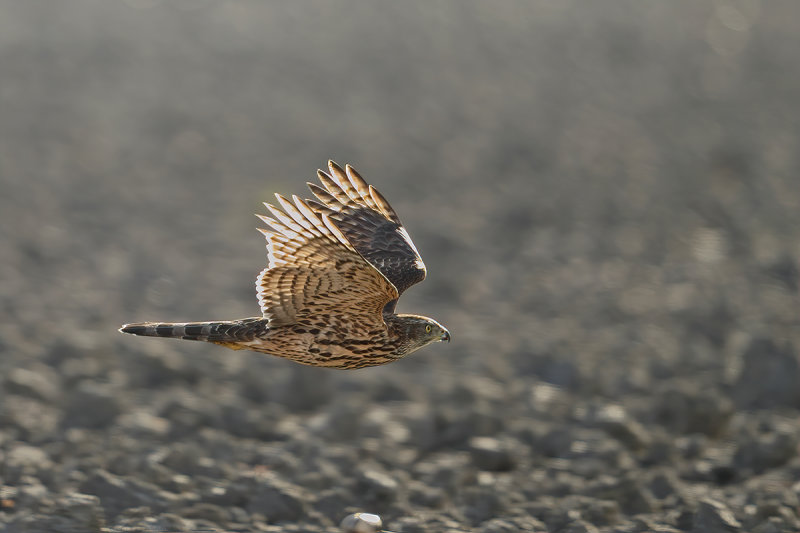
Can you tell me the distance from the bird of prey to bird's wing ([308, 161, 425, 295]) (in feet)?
0.94

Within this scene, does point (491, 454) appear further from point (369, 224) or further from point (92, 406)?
point (92, 406)

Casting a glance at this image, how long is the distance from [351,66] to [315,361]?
45.3 feet

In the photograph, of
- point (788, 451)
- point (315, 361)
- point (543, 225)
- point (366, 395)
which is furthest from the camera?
point (543, 225)

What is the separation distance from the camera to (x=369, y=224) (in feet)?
24.2

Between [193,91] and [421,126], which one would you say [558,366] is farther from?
[193,91]

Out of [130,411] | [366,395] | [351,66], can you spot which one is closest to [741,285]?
[366,395]

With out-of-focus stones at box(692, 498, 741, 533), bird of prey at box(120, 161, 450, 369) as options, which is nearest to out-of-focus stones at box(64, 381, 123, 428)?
bird of prey at box(120, 161, 450, 369)

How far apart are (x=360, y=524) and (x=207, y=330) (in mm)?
2665

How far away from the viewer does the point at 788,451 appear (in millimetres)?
9969

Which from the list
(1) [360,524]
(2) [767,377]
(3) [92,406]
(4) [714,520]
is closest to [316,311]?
(1) [360,524]

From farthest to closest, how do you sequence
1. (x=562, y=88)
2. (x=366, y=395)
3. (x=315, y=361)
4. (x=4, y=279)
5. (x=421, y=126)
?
1. (x=562, y=88)
2. (x=421, y=126)
3. (x=4, y=279)
4. (x=366, y=395)
5. (x=315, y=361)

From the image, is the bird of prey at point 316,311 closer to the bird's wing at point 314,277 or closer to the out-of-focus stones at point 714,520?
the bird's wing at point 314,277

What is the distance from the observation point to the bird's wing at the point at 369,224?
7137mm

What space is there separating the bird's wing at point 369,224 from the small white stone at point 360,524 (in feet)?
7.42
